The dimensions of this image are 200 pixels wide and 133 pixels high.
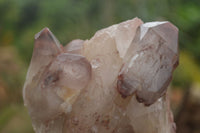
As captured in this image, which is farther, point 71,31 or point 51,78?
point 71,31

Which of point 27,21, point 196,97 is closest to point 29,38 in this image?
point 27,21

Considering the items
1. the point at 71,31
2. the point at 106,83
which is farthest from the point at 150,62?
the point at 71,31

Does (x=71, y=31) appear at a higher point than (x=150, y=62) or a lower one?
lower

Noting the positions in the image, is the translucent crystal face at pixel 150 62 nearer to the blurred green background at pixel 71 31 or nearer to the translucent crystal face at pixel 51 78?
the translucent crystal face at pixel 51 78

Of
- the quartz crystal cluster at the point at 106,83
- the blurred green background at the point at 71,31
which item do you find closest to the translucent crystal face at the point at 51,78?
the quartz crystal cluster at the point at 106,83

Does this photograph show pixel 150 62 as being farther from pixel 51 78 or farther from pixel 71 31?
pixel 71 31

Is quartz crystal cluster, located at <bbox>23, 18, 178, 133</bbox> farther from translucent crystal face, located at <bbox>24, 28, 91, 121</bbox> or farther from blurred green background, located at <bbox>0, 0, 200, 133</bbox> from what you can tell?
blurred green background, located at <bbox>0, 0, 200, 133</bbox>

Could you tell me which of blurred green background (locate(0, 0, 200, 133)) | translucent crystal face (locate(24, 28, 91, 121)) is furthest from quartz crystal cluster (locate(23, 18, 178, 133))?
blurred green background (locate(0, 0, 200, 133))
